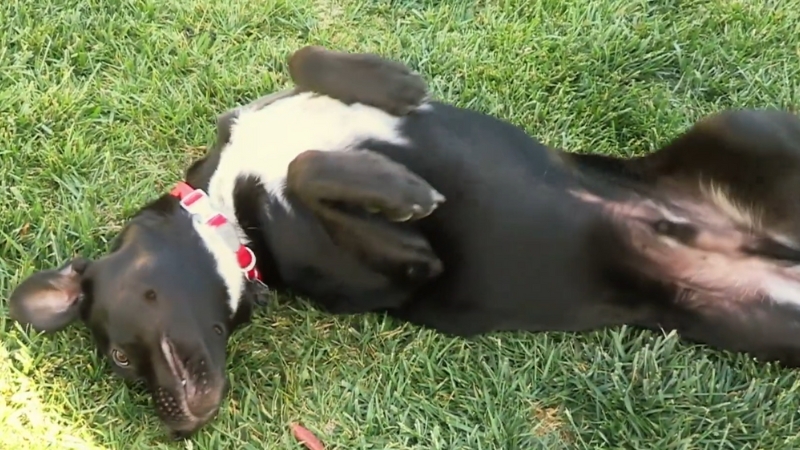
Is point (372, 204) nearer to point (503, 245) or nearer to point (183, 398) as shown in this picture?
point (503, 245)

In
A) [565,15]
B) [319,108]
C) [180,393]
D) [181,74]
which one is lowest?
[180,393]

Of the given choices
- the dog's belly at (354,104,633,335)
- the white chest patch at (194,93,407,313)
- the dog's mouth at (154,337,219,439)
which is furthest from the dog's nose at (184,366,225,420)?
the dog's belly at (354,104,633,335)

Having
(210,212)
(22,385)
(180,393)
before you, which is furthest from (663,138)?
(22,385)

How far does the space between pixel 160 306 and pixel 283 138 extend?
0.67 meters

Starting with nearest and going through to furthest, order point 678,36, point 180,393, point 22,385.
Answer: point 180,393, point 22,385, point 678,36

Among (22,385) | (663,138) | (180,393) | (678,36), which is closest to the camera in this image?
(180,393)

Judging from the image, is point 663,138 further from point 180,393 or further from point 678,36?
point 180,393

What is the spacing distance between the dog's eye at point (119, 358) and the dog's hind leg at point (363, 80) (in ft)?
3.42

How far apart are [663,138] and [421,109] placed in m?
0.95

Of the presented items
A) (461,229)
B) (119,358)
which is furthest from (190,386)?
(461,229)

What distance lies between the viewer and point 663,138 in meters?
3.10

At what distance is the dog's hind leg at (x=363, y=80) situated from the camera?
2754mm

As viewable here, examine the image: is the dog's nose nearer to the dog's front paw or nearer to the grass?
the grass

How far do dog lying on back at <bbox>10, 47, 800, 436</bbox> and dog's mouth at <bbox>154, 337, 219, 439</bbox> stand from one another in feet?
0.13
